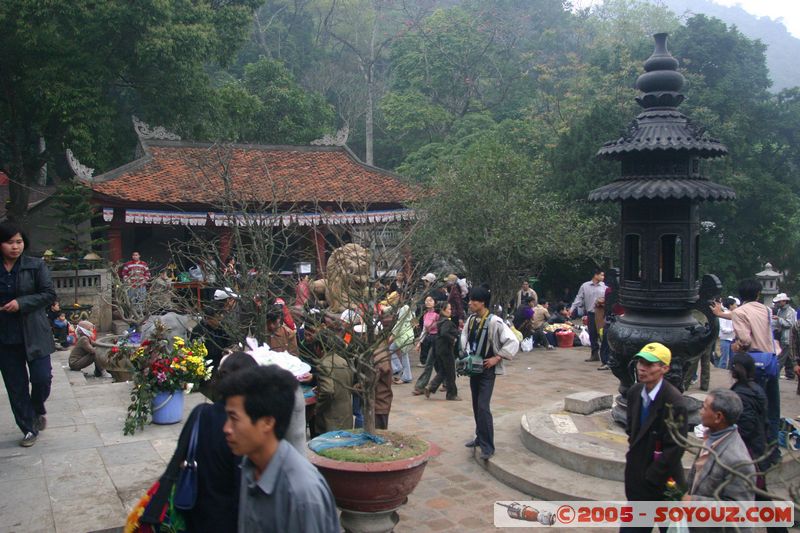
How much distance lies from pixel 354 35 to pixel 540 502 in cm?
3897

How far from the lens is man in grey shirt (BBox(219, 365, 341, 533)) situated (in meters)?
2.27

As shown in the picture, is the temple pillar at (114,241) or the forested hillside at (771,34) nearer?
the temple pillar at (114,241)

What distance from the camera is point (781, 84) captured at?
261ft

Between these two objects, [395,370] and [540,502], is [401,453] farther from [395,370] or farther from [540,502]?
[395,370]

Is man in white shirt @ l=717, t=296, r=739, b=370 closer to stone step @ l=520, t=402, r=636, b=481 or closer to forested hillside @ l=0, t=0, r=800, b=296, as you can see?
forested hillside @ l=0, t=0, r=800, b=296

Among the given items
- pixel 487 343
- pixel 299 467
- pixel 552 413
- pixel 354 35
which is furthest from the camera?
pixel 354 35

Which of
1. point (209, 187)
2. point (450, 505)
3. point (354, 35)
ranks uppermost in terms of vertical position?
point (354, 35)

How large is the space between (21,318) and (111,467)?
51.3 inches

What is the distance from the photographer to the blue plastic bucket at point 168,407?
6062 millimetres

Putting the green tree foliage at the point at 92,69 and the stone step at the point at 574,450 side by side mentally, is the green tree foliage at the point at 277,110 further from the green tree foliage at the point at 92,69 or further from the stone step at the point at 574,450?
the stone step at the point at 574,450

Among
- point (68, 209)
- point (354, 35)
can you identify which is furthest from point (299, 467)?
point (354, 35)

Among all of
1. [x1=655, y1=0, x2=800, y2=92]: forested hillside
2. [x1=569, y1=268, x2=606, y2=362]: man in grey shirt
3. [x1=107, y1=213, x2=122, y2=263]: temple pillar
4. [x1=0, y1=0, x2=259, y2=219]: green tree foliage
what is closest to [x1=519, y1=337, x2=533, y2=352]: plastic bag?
[x1=569, y1=268, x2=606, y2=362]: man in grey shirt

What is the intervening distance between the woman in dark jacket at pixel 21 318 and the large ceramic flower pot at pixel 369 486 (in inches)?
92.1

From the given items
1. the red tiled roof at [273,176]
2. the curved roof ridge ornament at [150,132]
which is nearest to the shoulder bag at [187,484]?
the red tiled roof at [273,176]
